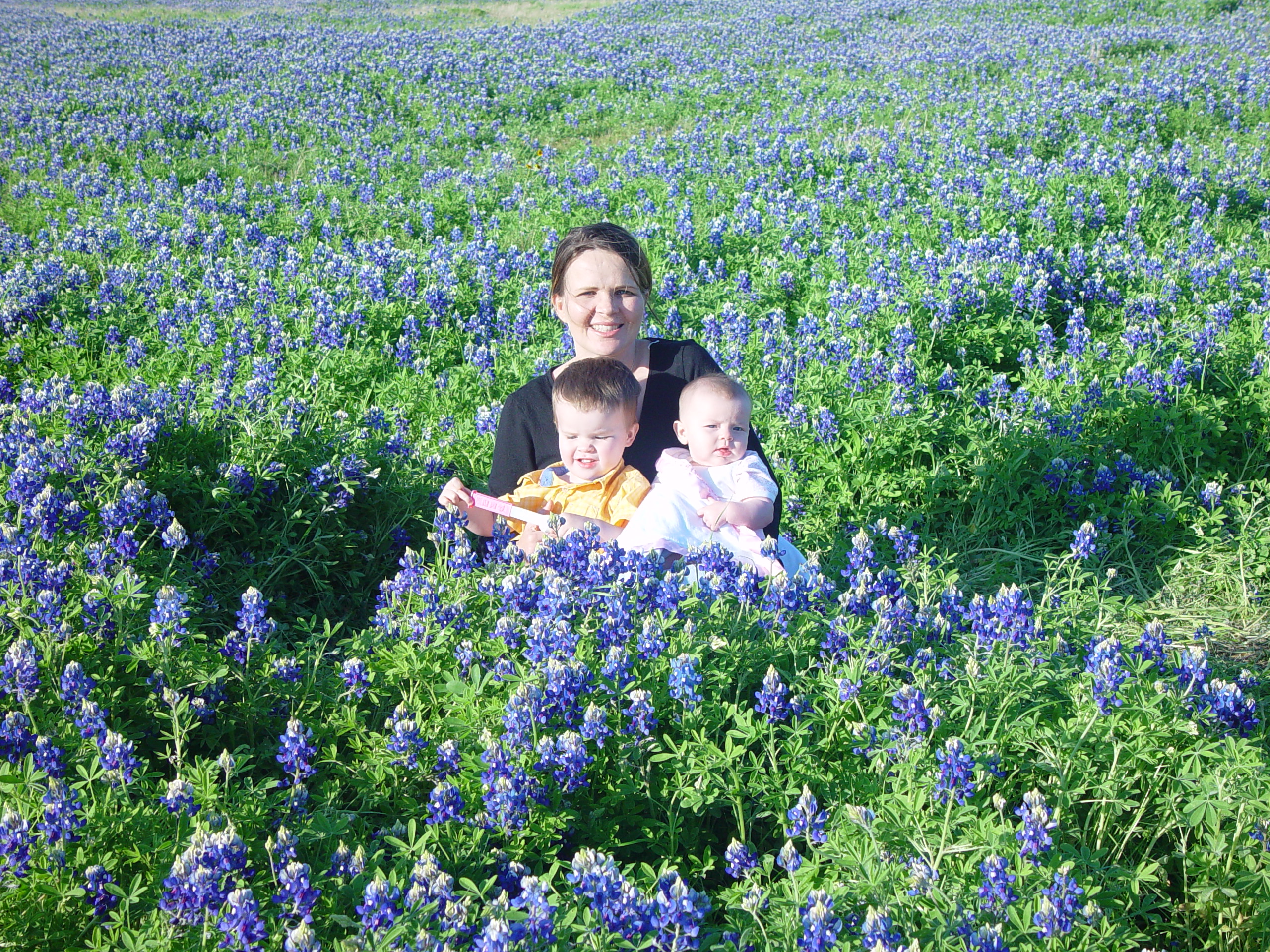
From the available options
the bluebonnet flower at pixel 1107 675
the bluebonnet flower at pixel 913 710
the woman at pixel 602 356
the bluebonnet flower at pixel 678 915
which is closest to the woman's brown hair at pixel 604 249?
the woman at pixel 602 356

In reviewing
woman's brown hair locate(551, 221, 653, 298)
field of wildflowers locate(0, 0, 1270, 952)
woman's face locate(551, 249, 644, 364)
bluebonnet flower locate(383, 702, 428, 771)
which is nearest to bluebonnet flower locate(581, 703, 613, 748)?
field of wildflowers locate(0, 0, 1270, 952)

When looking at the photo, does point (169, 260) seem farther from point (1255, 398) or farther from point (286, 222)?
point (1255, 398)

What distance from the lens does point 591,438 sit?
3.72 metres

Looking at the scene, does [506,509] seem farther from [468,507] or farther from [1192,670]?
[1192,670]

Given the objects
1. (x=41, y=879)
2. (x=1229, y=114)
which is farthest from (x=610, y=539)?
(x=1229, y=114)

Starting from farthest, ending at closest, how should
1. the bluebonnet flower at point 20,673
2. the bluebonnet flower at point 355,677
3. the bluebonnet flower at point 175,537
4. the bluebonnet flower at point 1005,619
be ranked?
the bluebonnet flower at point 175,537 → the bluebonnet flower at point 355,677 → the bluebonnet flower at point 1005,619 → the bluebonnet flower at point 20,673

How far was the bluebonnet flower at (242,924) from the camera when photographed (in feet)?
6.70

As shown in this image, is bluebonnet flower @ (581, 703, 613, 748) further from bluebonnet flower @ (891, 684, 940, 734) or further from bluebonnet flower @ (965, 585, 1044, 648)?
bluebonnet flower @ (965, 585, 1044, 648)

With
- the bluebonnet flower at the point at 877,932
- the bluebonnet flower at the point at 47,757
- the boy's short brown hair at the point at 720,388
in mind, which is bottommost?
the bluebonnet flower at the point at 877,932

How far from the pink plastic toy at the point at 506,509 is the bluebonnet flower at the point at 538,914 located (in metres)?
1.69

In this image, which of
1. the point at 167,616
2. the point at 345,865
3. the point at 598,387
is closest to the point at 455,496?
the point at 598,387

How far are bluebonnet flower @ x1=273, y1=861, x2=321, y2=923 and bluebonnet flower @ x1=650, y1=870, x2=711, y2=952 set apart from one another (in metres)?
0.72

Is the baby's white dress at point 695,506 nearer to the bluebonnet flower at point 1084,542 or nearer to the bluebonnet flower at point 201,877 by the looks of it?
the bluebonnet flower at point 1084,542

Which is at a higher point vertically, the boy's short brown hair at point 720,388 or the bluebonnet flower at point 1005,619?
the boy's short brown hair at point 720,388
